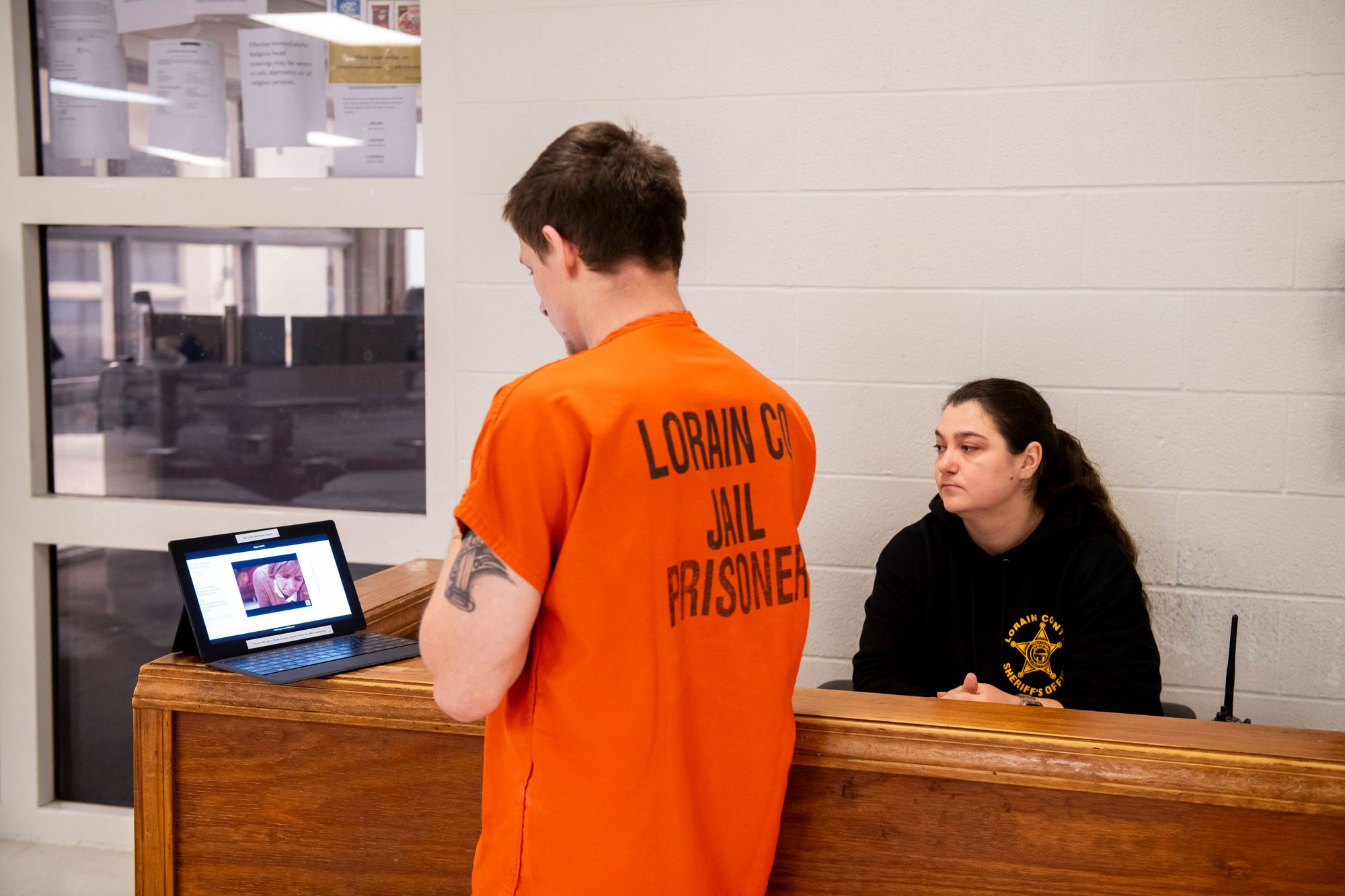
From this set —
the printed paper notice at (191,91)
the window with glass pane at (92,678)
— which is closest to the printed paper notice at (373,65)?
the printed paper notice at (191,91)

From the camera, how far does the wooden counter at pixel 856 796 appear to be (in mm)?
1244

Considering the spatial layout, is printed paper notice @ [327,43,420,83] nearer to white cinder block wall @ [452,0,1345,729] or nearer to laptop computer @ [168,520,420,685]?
white cinder block wall @ [452,0,1345,729]

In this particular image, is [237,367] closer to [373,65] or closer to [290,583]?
[373,65]

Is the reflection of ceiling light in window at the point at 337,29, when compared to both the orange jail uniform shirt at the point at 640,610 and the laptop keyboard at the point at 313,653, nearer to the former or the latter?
the laptop keyboard at the point at 313,653

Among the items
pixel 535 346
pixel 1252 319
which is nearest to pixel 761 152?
pixel 535 346

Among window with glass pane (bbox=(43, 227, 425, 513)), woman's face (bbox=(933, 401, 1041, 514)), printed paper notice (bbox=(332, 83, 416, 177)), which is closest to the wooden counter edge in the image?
woman's face (bbox=(933, 401, 1041, 514))

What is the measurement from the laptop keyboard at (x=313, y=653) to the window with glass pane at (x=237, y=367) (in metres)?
1.17

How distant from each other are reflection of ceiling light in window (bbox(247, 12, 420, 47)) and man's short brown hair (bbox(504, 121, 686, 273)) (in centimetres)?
171

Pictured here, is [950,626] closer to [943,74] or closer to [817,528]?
[817,528]

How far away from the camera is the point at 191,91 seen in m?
2.76

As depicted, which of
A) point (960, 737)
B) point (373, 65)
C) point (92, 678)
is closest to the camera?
point (960, 737)

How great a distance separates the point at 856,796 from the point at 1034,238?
1.40m

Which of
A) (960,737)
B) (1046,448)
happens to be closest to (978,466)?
(1046,448)

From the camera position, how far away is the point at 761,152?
94.5 inches
